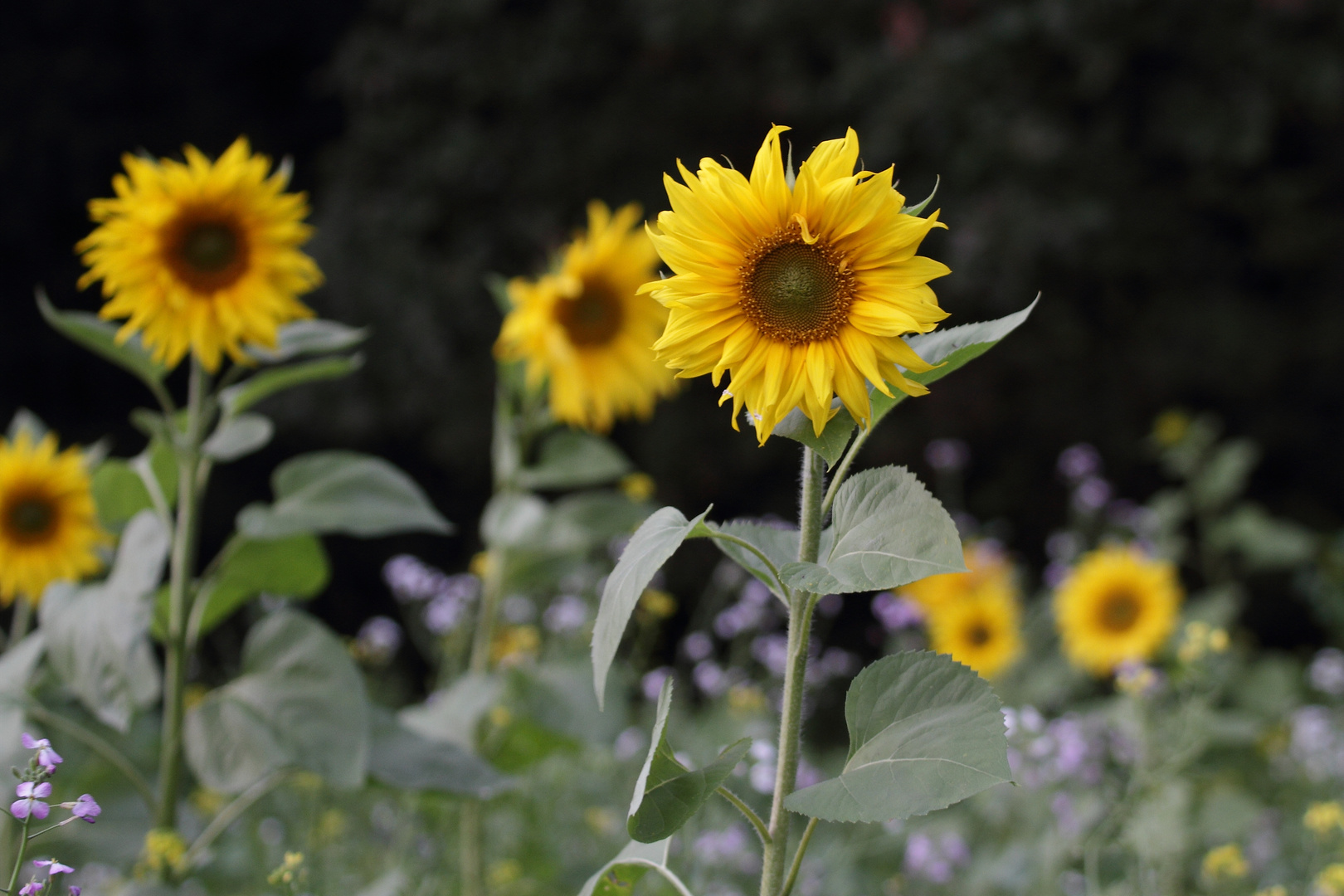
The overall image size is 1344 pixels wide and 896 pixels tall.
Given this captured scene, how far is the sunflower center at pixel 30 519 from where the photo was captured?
5.68 feet

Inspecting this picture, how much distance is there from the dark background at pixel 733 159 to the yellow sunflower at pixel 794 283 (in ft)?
9.12

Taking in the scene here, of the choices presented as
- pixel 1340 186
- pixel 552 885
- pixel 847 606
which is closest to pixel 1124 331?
pixel 1340 186

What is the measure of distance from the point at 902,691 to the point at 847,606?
345cm

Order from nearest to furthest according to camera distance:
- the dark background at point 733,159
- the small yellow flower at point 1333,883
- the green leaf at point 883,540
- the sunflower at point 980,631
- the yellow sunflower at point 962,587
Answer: the green leaf at point 883,540 < the small yellow flower at point 1333,883 < the sunflower at point 980,631 < the yellow sunflower at point 962,587 < the dark background at point 733,159

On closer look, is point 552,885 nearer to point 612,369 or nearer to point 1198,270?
point 612,369

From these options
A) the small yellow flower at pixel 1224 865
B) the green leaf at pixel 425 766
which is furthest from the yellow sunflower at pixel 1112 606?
the green leaf at pixel 425 766

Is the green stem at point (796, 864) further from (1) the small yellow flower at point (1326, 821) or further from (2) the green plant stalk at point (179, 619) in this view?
(1) the small yellow flower at point (1326, 821)

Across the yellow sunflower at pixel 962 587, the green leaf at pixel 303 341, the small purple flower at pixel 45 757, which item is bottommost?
the small purple flower at pixel 45 757

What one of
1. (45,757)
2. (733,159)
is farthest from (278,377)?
(733,159)

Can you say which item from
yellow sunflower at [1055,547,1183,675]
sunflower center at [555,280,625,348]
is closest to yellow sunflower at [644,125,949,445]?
sunflower center at [555,280,625,348]

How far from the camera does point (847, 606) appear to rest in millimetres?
4230

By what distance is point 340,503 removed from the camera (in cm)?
141

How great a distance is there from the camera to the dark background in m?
3.57

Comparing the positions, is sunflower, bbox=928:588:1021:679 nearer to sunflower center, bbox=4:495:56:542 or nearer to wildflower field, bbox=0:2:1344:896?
wildflower field, bbox=0:2:1344:896
